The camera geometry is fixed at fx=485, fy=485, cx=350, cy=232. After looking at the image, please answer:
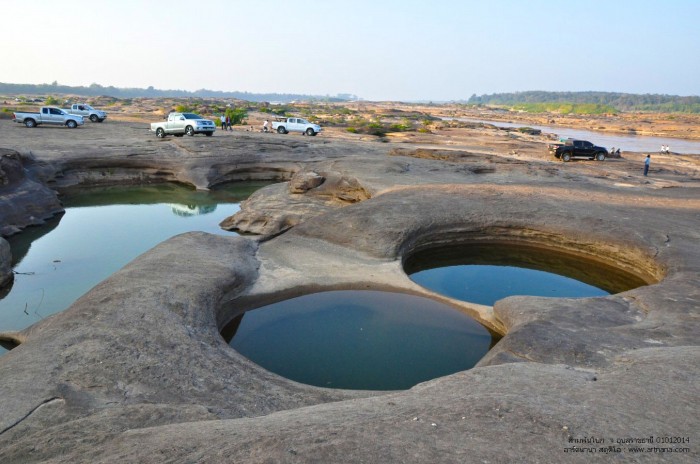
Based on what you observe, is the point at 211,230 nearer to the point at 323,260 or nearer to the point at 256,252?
the point at 256,252

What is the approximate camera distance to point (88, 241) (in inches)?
798

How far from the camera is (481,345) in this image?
11.7m

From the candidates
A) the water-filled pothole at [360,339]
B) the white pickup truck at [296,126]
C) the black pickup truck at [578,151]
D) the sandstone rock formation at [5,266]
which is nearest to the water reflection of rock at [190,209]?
the sandstone rock formation at [5,266]

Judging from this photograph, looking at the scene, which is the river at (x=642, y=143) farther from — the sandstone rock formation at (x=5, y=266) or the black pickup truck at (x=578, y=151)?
the sandstone rock formation at (x=5, y=266)

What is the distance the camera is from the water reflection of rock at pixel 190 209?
26047 mm

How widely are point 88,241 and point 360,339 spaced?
46.6ft

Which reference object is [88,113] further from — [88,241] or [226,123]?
[88,241]

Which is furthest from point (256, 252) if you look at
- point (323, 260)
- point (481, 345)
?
point (481, 345)

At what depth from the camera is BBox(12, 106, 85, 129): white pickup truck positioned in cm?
4081

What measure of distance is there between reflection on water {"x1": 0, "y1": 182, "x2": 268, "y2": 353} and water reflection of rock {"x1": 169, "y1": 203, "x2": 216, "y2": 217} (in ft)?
0.18

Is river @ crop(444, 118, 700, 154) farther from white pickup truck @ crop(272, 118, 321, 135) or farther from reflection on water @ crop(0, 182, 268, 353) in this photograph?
reflection on water @ crop(0, 182, 268, 353)

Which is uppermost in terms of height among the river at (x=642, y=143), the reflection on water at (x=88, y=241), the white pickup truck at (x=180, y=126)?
the white pickup truck at (x=180, y=126)

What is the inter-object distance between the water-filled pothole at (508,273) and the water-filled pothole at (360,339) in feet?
8.01

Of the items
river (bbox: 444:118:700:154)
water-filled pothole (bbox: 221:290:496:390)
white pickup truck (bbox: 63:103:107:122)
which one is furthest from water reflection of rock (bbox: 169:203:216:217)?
river (bbox: 444:118:700:154)
